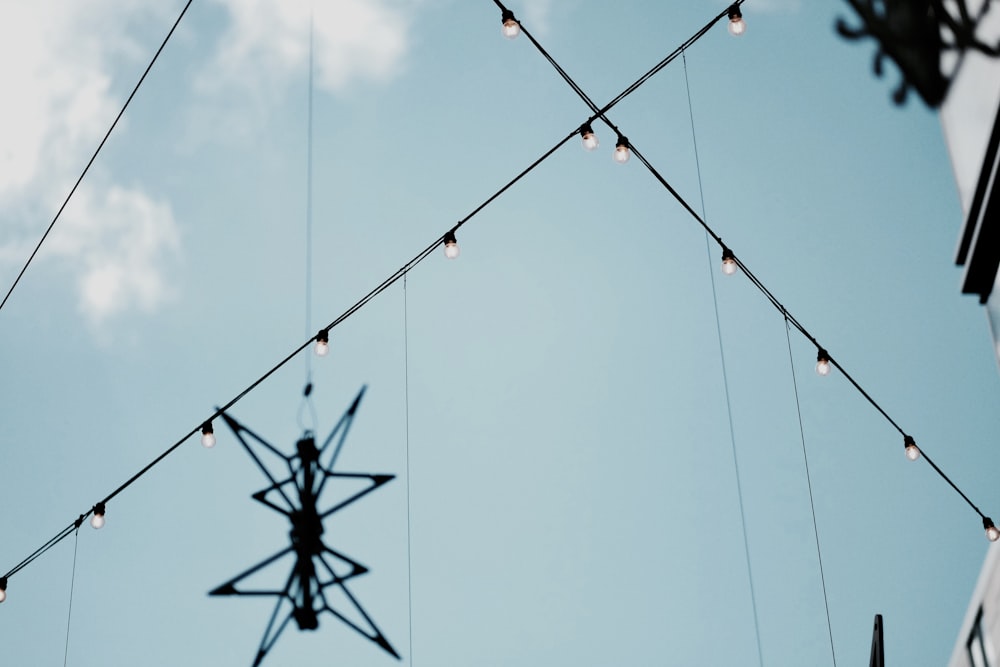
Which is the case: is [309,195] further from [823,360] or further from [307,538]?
[823,360]

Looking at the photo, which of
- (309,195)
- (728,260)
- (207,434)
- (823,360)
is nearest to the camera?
(728,260)

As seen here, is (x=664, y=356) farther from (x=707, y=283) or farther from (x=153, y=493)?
(x=153, y=493)

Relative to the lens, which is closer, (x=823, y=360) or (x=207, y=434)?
(x=207, y=434)

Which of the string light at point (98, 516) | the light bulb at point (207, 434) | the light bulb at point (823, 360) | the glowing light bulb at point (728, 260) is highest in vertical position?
the glowing light bulb at point (728, 260)

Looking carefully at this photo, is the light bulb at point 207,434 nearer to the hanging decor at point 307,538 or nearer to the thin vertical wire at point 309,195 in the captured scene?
the hanging decor at point 307,538

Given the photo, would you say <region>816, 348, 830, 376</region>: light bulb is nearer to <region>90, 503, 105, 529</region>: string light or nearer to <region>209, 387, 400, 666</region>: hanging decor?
<region>209, 387, 400, 666</region>: hanging decor

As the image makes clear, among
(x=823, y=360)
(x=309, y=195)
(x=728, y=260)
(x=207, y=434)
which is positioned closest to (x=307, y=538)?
(x=207, y=434)

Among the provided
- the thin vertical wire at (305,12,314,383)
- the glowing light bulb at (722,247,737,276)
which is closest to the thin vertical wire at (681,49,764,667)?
the thin vertical wire at (305,12,314,383)

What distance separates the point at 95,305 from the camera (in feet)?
44.3

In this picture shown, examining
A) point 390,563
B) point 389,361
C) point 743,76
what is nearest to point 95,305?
point 389,361

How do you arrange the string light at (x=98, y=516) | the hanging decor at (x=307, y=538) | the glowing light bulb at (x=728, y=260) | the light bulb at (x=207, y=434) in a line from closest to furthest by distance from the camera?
the glowing light bulb at (x=728, y=260), the light bulb at (x=207, y=434), the string light at (x=98, y=516), the hanging decor at (x=307, y=538)

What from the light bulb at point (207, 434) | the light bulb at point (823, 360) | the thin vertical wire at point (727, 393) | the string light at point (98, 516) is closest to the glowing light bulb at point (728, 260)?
the light bulb at point (823, 360)

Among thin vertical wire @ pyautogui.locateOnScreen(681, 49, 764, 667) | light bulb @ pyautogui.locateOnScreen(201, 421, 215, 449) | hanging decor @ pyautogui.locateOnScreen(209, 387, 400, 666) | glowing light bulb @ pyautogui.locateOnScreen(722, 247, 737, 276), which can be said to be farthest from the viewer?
thin vertical wire @ pyautogui.locateOnScreen(681, 49, 764, 667)

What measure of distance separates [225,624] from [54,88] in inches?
235
